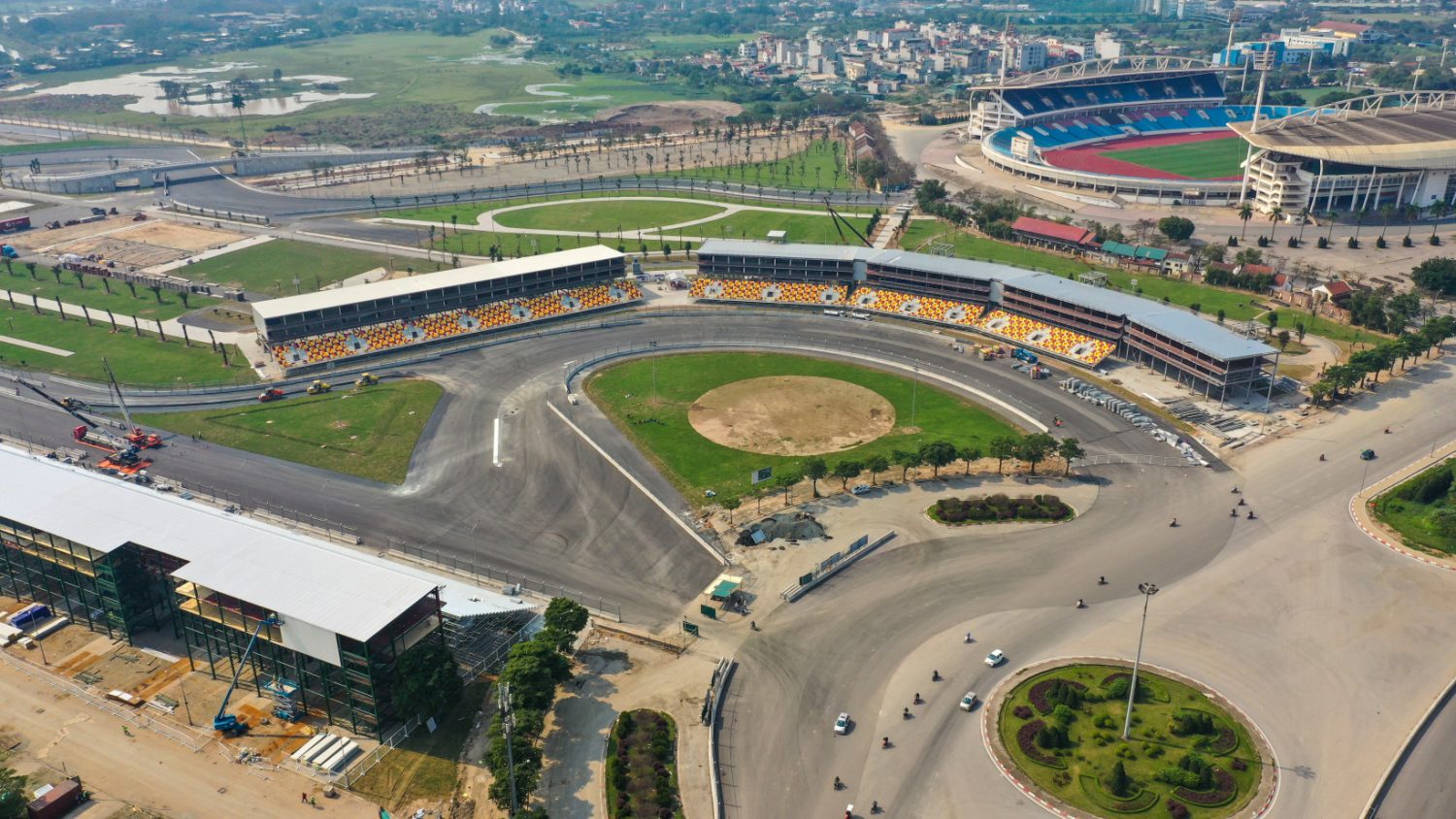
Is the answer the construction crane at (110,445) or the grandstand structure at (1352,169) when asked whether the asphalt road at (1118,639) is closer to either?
the construction crane at (110,445)

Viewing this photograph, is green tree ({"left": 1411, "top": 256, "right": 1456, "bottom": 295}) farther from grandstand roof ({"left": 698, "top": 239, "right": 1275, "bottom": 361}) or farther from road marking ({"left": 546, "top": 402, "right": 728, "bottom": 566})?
road marking ({"left": 546, "top": 402, "right": 728, "bottom": 566})

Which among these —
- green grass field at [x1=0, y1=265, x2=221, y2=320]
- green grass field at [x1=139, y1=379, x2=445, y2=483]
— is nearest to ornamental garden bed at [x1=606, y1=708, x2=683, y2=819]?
green grass field at [x1=139, y1=379, x2=445, y2=483]

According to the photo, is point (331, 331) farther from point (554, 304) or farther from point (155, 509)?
point (155, 509)

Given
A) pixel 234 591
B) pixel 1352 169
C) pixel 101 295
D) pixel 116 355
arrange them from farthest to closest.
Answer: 1. pixel 1352 169
2. pixel 101 295
3. pixel 116 355
4. pixel 234 591

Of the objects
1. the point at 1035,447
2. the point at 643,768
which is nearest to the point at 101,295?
the point at 643,768

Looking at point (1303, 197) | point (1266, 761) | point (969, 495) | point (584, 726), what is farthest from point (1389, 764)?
point (1303, 197)

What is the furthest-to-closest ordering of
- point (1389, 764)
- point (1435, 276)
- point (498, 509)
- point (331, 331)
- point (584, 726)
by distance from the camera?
point (1435, 276), point (331, 331), point (498, 509), point (584, 726), point (1389, 764)

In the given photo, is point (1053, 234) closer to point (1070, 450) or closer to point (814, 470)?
point (1070, 450)
